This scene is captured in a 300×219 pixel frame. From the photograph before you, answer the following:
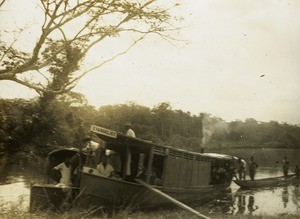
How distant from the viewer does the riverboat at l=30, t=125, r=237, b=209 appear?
28.8 ft

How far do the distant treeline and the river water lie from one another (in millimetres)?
2912

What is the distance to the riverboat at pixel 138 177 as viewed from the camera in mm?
8789

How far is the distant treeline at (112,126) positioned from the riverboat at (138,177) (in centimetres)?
465

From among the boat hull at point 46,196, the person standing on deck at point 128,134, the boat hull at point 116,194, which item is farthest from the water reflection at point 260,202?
the boat hull at point 46,196

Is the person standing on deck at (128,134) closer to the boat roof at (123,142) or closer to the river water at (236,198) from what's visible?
the boat roof at (123,142)

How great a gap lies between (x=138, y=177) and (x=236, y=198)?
291 inches

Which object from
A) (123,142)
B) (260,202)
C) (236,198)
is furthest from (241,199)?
(123,142)

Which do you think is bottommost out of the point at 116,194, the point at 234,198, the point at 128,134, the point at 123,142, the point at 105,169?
the point at 234,198

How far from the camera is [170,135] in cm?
5100

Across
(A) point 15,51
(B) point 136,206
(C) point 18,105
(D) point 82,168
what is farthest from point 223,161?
(C) point 18,105

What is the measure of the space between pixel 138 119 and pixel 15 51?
150 feet

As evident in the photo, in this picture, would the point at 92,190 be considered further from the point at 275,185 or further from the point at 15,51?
the point at 275,185

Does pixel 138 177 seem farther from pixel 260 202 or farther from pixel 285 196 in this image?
pixel 285 196

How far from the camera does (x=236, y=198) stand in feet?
53.9
